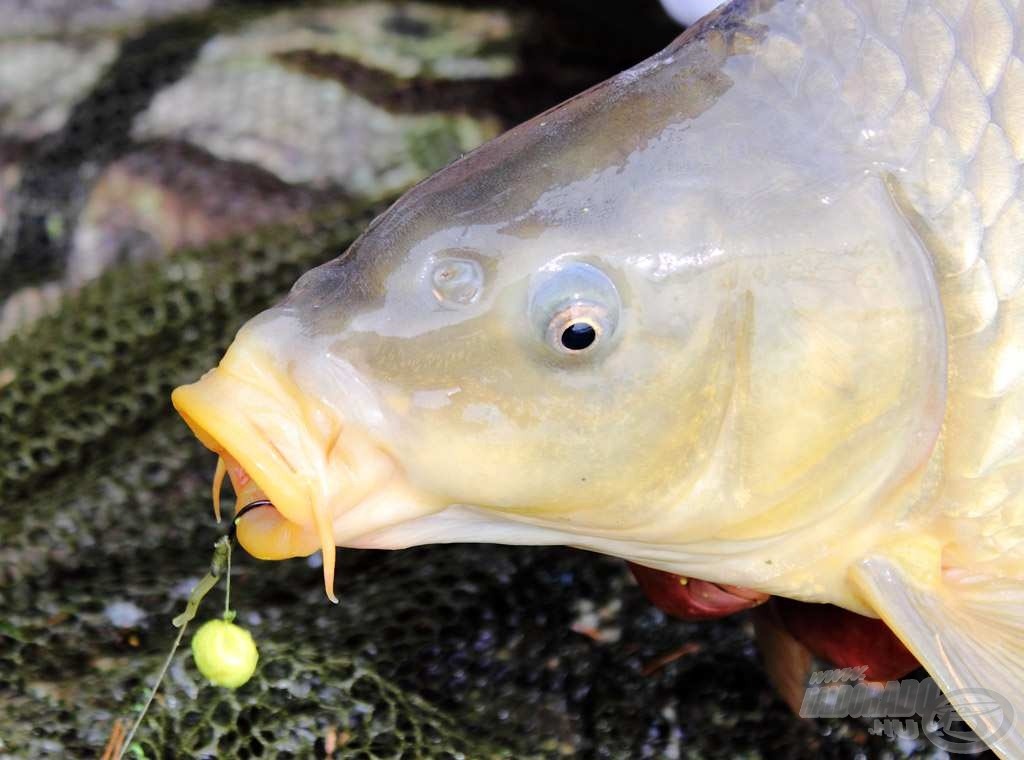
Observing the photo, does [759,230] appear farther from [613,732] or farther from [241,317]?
[241,317]

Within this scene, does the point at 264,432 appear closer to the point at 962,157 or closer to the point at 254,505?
the point at 254,505

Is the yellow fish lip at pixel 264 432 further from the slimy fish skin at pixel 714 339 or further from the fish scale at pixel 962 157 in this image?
the fish scale at pixel 962 157

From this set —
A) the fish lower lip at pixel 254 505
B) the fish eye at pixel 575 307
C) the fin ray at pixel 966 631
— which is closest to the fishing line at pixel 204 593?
the fish lower lip at pixel 254 505

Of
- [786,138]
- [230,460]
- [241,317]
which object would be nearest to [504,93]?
[241,317]

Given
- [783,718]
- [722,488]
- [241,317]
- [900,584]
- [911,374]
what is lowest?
[783,718]

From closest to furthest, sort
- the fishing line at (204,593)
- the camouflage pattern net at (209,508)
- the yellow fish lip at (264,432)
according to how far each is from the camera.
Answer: the yellow fish lip at (264,432), the fishing line at (204,593), the camouflage pattern net at (209,508)

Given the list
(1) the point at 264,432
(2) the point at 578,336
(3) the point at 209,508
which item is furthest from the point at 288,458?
(3) the point at 209,508

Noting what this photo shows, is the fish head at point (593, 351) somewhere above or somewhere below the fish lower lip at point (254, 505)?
above
